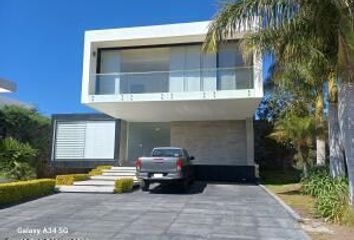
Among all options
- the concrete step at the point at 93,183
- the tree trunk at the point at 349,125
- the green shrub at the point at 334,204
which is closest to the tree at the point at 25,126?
the concrete step at the point at 93,183

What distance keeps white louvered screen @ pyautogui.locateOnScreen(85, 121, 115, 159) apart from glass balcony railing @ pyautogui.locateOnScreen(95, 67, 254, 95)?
4266 millimetres

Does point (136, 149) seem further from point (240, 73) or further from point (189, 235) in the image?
point (189, 235)

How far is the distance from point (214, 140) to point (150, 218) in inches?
576

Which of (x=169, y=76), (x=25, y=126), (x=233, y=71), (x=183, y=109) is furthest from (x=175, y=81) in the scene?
(x=25, y=126)

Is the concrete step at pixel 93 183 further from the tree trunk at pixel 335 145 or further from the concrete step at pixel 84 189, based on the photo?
the tree trunk at pixel 335 145

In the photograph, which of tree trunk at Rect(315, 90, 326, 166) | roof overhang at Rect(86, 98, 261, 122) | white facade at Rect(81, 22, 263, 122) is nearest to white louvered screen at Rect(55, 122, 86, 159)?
roof overhang at Rect(86, 98, 261, 122)

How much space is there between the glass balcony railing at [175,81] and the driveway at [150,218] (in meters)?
→ 6.02

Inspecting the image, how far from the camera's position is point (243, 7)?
35.6ft

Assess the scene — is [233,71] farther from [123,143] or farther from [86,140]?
[86,140]

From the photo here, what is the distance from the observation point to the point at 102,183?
18078 mm

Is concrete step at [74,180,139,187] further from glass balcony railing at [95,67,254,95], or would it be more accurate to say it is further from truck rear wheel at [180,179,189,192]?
glass balcony railing at [95,67,254,95]

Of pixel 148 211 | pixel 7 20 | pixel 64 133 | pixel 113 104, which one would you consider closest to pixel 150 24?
pixel 113 104

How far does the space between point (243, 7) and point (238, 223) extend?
5581 mm

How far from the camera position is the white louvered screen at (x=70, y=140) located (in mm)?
24234
